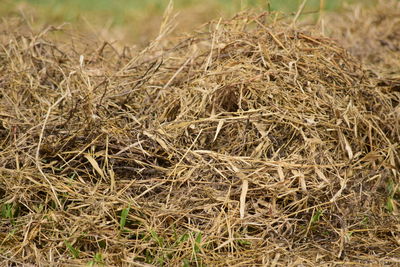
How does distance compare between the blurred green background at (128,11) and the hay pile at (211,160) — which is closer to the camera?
the hay pile at (211,160)

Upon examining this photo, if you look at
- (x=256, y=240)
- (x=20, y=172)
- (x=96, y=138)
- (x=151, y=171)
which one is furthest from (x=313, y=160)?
(x=20, y=172)

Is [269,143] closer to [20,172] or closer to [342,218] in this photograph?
[342,218]

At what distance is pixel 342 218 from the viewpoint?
2.47 meters

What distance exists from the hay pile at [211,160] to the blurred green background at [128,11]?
7.72ft

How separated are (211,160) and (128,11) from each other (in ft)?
13.0

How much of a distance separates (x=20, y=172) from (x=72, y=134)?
30 cm

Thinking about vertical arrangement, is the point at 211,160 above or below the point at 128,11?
above

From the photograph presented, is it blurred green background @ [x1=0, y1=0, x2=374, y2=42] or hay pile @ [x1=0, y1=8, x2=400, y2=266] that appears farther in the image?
blurred green background @ [x1=0, y1=0, x2=374, y2=42]

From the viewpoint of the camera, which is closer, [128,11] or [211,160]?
[211,160]

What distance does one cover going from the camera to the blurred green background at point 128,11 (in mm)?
5555

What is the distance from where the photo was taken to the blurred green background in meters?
5.55

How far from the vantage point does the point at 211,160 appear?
261 centimetres

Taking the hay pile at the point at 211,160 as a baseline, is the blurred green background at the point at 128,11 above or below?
below

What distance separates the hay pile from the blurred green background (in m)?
2.35
